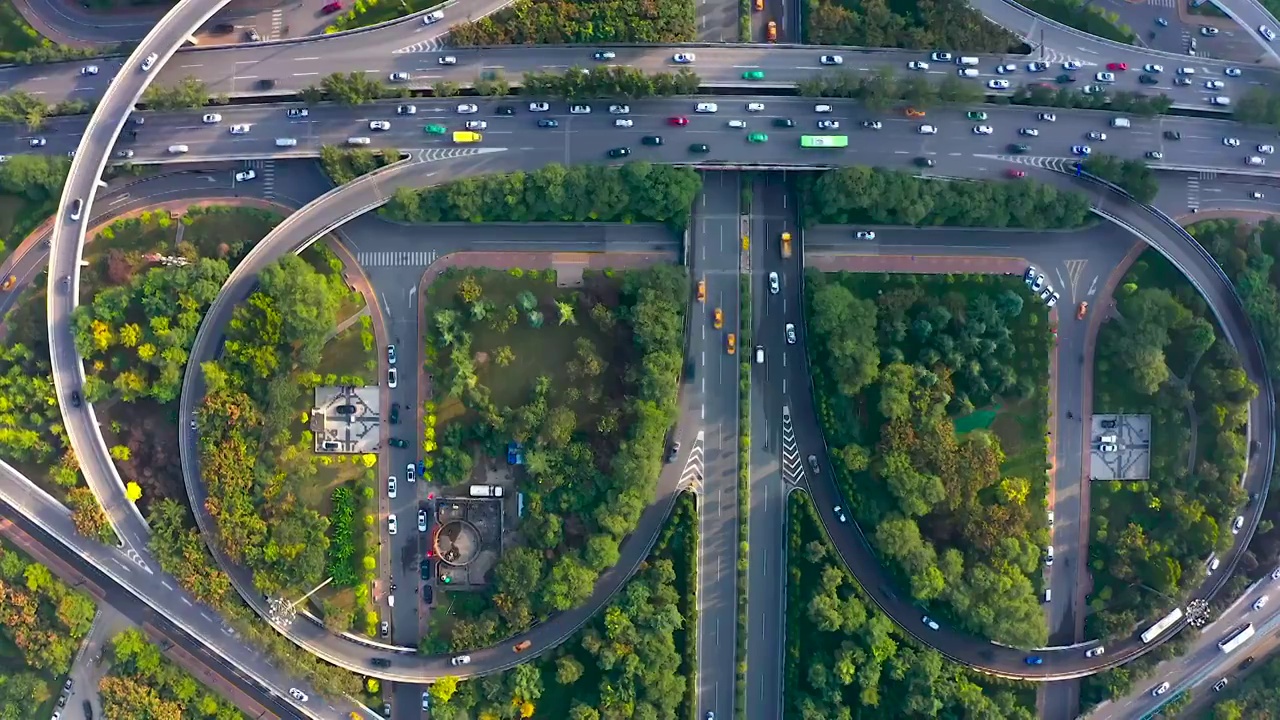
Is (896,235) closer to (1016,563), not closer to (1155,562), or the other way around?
(1016,563)

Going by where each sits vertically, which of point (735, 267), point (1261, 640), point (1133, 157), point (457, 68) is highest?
point (457, 68)

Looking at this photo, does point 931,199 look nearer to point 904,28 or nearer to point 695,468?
point 904,28

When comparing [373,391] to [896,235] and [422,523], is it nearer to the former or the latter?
[422,523]

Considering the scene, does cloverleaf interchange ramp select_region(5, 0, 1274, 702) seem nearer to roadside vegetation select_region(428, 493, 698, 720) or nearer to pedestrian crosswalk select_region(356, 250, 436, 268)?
roadside vegetation select_region(428, 493, 698, 720)

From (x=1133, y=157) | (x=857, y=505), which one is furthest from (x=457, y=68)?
(x=1133, y=157)

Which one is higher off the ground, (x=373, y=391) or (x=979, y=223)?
(x=979, y=223)

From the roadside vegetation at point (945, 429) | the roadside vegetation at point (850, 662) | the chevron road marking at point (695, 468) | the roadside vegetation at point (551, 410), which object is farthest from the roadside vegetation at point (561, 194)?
the roadside vegetation at point (850, 662)

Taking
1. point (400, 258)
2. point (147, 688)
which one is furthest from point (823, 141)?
point (147, 688)
